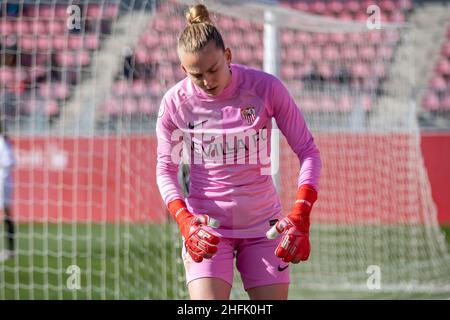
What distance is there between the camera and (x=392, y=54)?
45.3ft

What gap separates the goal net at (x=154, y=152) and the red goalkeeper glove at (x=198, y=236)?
281 cm

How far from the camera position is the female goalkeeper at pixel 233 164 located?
13.4ft

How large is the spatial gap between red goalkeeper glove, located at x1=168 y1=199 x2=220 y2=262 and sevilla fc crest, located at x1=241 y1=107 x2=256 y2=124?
46cm

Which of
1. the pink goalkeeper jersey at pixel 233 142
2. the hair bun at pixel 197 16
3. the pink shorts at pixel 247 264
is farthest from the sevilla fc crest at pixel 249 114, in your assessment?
the pink shorts at pixel 247 264

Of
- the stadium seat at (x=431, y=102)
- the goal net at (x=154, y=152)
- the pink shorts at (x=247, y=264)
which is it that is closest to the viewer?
the pink shorts at (x=247, y=264)

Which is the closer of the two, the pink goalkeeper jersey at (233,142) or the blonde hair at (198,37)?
the blonde hair at (198,37)

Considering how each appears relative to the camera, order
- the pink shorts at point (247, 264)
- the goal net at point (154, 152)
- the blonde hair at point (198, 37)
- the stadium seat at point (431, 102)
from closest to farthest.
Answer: the blonde hair at point (198, 37) → the pink shorts at point (247, 264) → the goal net at point (154, 152) → the stadium seat at point (431, 102)

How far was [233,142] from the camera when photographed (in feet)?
13.5

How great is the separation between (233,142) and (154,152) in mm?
7159

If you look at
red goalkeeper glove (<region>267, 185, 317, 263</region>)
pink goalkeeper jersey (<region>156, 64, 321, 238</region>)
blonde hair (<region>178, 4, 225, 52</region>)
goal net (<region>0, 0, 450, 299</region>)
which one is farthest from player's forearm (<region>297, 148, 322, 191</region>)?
goal net (<region>0, 0, 450, 299</region>)

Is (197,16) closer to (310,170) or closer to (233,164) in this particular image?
(233,164)

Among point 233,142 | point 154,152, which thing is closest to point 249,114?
point 233,142

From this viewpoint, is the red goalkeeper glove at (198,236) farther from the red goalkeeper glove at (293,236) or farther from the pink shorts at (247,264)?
the red goalkeeper glove at (293,236)

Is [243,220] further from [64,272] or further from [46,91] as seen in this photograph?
[46,91]
